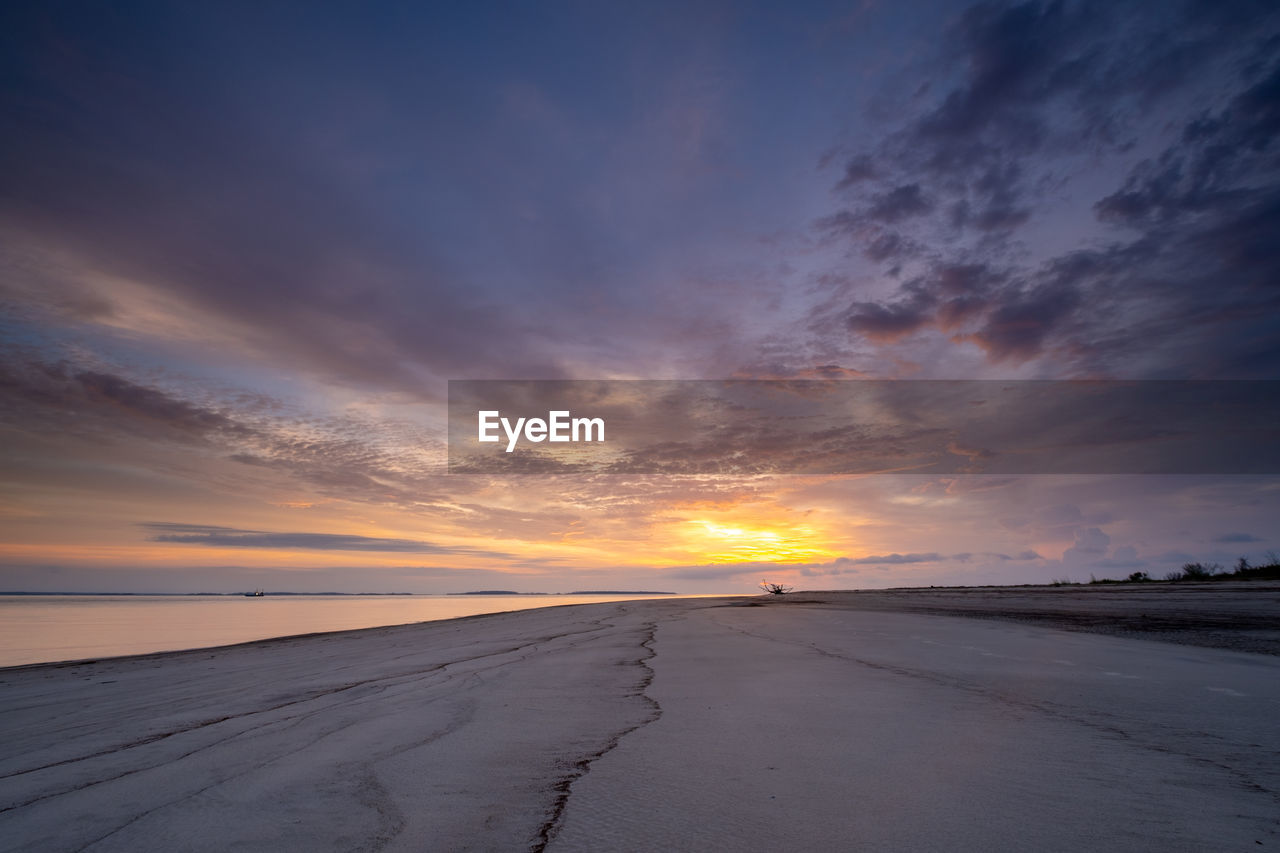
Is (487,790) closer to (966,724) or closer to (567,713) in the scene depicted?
(567,713)

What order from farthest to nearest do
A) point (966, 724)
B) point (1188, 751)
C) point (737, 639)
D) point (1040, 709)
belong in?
1. point (737, 639)
2. point (1040, 709)
3. point (966, 724)
4. point (1188, 751)

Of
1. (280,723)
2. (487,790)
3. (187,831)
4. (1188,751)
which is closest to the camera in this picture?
(187,831)

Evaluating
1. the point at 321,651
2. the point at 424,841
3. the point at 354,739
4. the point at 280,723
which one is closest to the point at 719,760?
the point at 424,841

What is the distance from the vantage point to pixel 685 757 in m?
3.56

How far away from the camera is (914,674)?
20.8ft

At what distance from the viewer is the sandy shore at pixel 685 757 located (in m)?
2.51

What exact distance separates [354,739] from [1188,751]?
16.2 ft

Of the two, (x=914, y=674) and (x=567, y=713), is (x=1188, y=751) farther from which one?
(x=567, y=713)

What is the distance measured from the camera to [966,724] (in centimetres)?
420

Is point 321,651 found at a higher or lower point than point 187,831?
lower

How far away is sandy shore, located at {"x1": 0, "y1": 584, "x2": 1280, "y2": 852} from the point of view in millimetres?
2514

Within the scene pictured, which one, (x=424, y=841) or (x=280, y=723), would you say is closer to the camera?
(x=424, y=841)

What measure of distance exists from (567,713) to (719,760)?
1.76 meters

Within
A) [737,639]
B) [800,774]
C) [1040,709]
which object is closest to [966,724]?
[1040,709]
